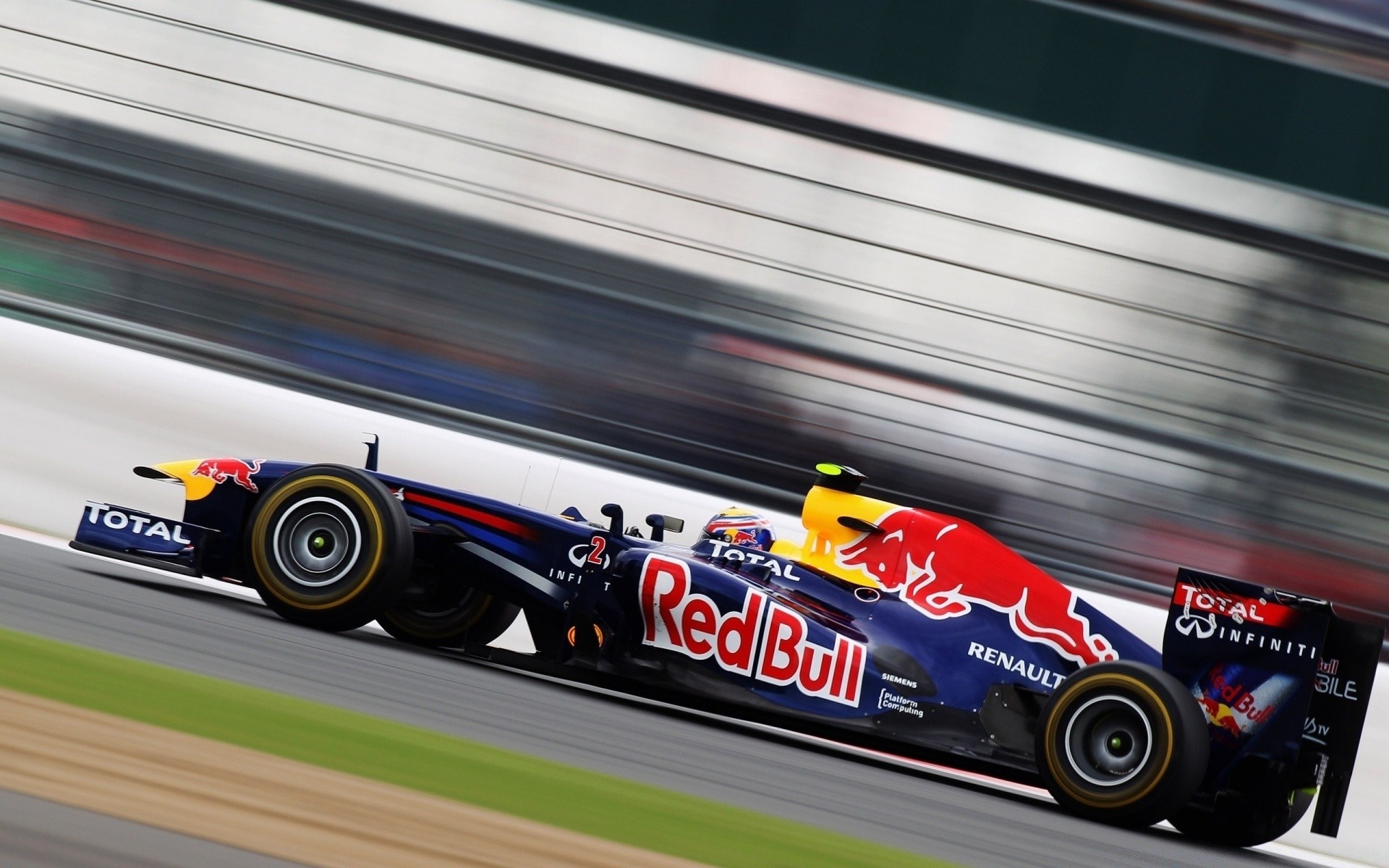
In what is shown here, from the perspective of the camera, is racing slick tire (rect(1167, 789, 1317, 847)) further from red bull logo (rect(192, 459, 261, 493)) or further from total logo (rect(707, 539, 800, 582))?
red bull logo (rect(192, 459, 261, 493))

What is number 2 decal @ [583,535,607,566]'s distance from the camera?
5270 mm

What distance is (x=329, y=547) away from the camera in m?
5.30

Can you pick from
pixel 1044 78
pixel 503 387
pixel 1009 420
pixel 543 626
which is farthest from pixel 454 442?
pixel 1044 78

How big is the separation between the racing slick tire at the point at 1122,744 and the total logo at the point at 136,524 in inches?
117

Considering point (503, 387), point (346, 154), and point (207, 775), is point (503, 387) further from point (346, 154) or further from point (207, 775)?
point (207, 775)

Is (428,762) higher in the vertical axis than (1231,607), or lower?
lower

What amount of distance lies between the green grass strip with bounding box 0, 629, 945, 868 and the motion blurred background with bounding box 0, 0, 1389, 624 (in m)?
3.50

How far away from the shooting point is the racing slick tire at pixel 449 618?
5.76 m

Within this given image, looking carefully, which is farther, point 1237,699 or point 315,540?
point 315,540

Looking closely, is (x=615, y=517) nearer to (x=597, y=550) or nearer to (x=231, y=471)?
(x=597, y=550)

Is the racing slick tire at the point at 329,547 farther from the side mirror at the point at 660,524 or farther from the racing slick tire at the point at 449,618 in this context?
the side mirror at the point at 660,524

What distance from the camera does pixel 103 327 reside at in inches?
281

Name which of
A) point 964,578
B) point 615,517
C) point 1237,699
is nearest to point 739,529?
point 615,517

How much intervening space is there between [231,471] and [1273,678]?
3570mm
